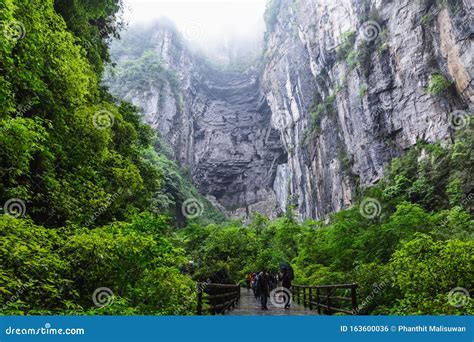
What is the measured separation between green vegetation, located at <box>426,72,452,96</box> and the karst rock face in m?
0.20

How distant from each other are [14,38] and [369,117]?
30625 millimetres

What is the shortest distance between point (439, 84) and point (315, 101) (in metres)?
24.7

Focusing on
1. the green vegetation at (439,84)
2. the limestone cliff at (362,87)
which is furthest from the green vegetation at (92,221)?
the limestone cliff at (362,87)

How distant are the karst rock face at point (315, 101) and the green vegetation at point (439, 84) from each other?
20 centimetres

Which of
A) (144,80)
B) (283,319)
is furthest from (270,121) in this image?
(283,319)

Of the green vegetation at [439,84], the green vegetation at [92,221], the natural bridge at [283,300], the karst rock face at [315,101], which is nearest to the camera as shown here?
the green vegetation at [92,221]

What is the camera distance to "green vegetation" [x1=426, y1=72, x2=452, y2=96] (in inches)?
996

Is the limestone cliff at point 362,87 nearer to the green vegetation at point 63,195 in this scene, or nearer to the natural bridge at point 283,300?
the natural bridge at point 283,300

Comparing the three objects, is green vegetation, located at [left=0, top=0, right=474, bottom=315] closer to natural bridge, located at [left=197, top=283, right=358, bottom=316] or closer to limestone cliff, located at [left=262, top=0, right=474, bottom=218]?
natural bridge, located at [left=197, top=283, right=358, bottom=316]

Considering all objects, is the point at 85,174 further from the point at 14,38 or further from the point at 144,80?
the point at 144,80

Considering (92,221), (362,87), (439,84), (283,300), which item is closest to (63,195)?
(92,221)

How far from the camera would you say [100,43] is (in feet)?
57.2

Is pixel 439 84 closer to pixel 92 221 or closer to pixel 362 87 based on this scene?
pixel 362 87

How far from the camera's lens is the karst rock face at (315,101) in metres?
27.1
